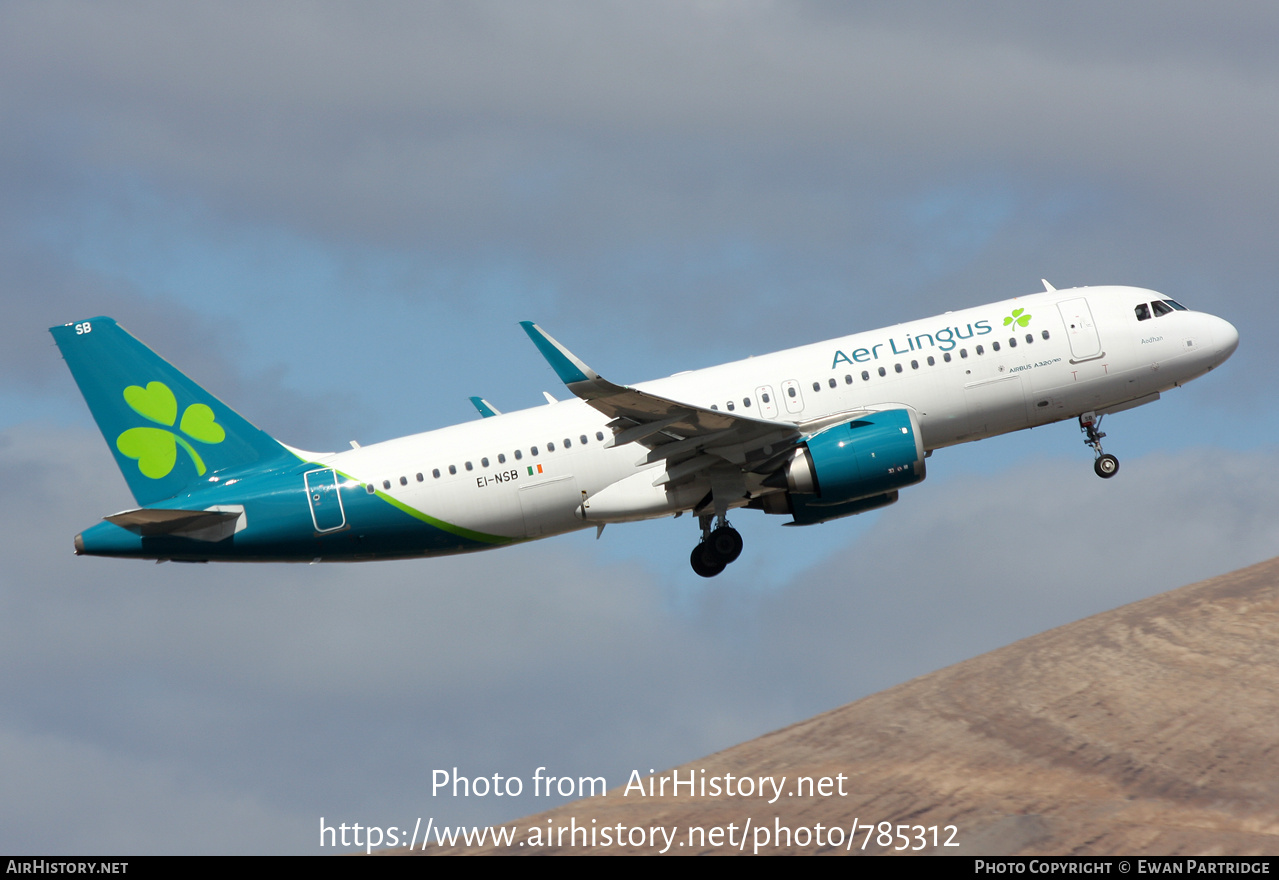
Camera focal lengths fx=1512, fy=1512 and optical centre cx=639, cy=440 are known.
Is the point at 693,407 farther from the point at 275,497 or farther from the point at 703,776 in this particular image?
the point at 703,776

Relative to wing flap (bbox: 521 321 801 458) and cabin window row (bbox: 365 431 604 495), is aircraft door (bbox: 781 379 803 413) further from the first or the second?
cabin window row (bbox: 365 431 604 495)

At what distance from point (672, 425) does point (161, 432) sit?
16.4 meters

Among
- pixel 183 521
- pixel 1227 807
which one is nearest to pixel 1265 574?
pixel 1227 807

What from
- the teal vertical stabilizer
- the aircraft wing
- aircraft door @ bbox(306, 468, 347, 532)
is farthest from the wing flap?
the teal vertical stabilizer

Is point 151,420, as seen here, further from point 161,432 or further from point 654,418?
point 654,418

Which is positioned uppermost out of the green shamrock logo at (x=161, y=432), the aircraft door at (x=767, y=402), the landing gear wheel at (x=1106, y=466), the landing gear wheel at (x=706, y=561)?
the green shamrock logo at (x=161, y=432)

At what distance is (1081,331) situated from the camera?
47.6 meters

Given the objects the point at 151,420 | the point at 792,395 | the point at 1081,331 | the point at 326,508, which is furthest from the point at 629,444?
the point at 151,420

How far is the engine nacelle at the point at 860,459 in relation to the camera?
44.9 m

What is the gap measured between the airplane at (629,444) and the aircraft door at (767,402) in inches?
2.4

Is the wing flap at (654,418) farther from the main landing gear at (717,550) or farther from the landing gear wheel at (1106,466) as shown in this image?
the landing gear wheel at (1106,466)

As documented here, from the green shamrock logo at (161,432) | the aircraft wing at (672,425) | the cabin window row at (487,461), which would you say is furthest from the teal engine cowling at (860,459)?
the green shamrock logo at (161,432)

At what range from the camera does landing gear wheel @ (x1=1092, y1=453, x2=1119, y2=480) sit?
48.8 meters
